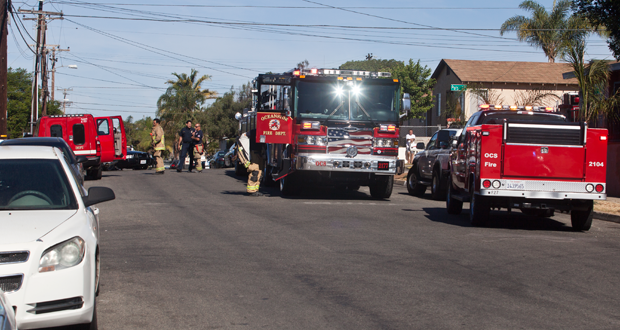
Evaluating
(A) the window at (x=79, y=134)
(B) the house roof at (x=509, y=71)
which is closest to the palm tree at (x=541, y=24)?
(B) the house roof at (x=509, y=71)

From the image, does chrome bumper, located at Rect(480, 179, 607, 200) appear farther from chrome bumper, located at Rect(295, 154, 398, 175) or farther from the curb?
chrome bumper, located at Rect(295, 154, 398, 175)

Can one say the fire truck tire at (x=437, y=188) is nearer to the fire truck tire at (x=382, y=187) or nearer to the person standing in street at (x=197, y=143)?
the fire truck tire at (x=382, y=187)

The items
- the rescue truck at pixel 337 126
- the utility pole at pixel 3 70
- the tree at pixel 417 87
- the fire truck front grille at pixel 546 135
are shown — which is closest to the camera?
the fire truck front grille at pixel 546 135

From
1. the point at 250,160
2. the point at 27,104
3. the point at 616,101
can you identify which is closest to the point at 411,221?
the point at 250,160

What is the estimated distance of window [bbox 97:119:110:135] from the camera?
76.8 feet

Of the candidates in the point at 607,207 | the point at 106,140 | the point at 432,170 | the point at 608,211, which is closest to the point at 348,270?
the point at 608,211

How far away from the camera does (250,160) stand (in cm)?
1645

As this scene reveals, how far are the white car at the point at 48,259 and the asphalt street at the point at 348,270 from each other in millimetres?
857

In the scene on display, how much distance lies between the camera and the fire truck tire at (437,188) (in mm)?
16688

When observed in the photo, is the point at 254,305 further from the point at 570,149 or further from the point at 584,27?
the point at 584,27

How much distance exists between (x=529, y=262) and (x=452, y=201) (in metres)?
5.26

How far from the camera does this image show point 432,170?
17266 mm

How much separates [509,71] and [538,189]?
1293 inches

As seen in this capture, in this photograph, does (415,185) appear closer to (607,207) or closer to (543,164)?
(607,207)
